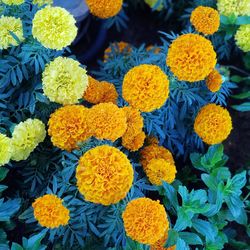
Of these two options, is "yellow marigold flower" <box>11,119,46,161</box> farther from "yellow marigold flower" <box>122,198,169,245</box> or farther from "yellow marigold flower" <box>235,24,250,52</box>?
"yellow marigold flower" <box>235,24,250,52</box>

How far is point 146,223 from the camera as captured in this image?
171 cm

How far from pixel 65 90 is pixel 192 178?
1045 millimetres

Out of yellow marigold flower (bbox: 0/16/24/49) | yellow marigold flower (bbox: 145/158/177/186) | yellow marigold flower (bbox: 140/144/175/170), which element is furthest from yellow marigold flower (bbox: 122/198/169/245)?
yellow marigold flower (bbox: 0/16/24/49)

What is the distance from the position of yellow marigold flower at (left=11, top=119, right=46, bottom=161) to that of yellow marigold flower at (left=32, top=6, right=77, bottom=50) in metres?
0.37

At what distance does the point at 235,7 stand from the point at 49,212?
1754 mm

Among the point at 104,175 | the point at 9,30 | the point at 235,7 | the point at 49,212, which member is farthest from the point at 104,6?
the point at 49,212

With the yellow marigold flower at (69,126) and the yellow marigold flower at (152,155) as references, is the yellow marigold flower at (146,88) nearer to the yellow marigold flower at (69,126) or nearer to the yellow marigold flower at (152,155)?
the yellow marigold flower at (69,126)

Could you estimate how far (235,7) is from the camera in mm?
2766

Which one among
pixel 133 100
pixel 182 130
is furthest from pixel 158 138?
pixel 133 100

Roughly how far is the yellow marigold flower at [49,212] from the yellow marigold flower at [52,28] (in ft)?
2.32

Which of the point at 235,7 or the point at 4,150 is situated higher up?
the point at 235,7

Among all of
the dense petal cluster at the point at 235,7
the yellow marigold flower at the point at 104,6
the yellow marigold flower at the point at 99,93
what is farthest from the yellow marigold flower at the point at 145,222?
the dense petal cluster at the point at 235,7

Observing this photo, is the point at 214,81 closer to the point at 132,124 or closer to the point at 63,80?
the point at 132,124

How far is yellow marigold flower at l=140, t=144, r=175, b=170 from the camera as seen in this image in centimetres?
231
